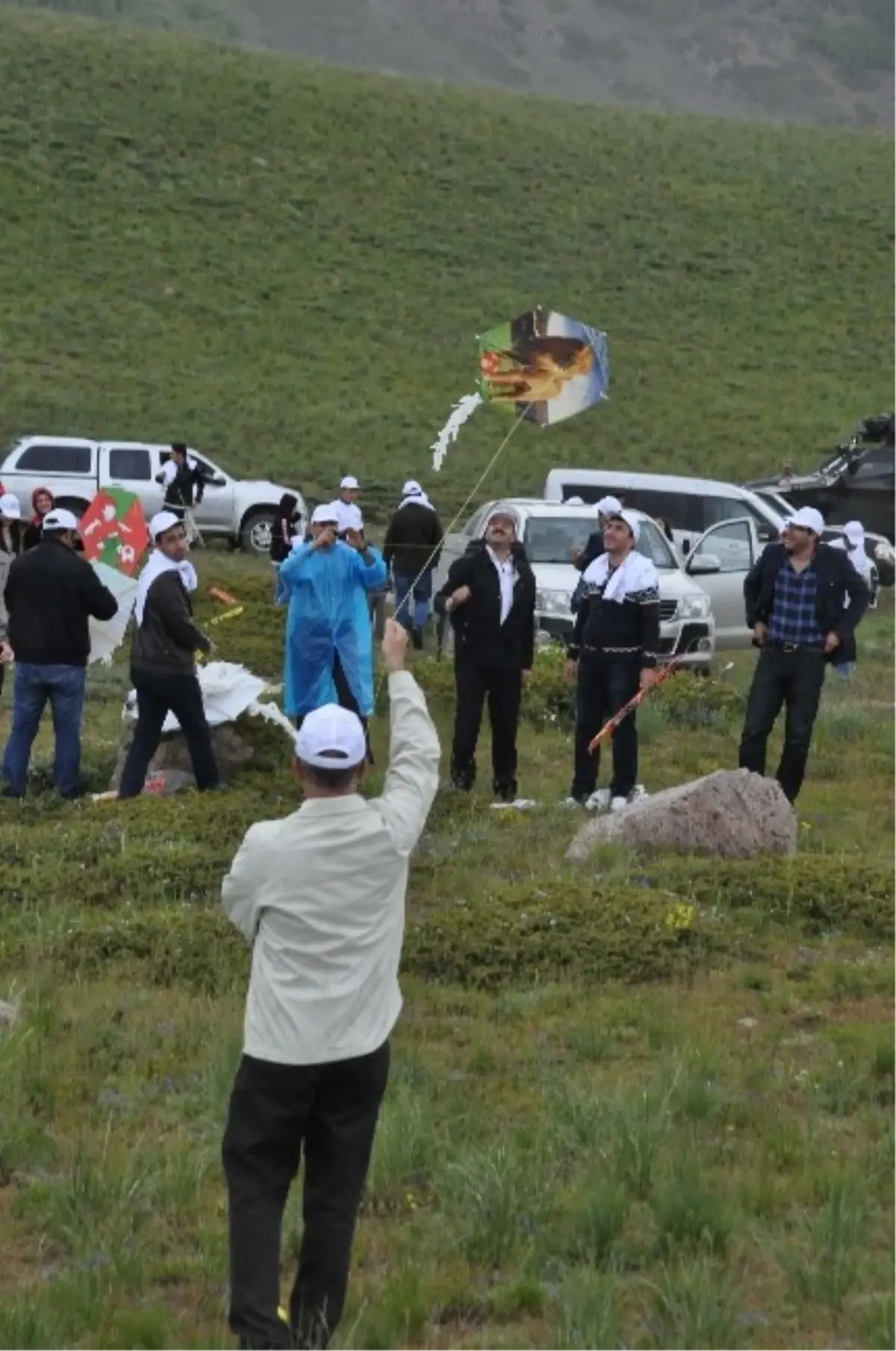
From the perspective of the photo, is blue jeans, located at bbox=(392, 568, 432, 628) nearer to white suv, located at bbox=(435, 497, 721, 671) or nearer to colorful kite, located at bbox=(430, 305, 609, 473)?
white suv, located at bbox=(435, 497, 721, 671)

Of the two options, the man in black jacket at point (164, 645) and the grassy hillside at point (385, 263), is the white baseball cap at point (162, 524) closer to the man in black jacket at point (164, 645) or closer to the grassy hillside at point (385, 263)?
the man in black jacket at point (164, 645)

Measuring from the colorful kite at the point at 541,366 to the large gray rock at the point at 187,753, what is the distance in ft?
7.67

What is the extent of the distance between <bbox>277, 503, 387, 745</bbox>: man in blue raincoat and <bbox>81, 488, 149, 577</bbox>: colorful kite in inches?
150

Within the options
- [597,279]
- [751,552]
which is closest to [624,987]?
[751,552]

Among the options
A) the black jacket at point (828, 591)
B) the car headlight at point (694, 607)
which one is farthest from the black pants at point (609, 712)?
the car headlight at point (694, 607)

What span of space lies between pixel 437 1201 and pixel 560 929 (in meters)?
2.94

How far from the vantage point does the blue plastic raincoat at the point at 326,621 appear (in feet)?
37.3

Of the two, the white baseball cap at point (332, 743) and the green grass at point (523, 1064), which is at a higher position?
the white baseball cap at point (332, 743)

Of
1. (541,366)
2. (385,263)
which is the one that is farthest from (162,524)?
(385,263)

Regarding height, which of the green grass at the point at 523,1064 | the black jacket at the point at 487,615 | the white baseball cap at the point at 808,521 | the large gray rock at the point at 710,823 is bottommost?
the green grass at the point at 523,1064

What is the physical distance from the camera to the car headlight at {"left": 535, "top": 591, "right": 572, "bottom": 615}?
715 inches

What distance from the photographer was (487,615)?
40.4 feet

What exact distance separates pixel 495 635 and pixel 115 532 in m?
4.04

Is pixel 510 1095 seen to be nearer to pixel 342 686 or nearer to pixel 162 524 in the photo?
pixel 342 686
